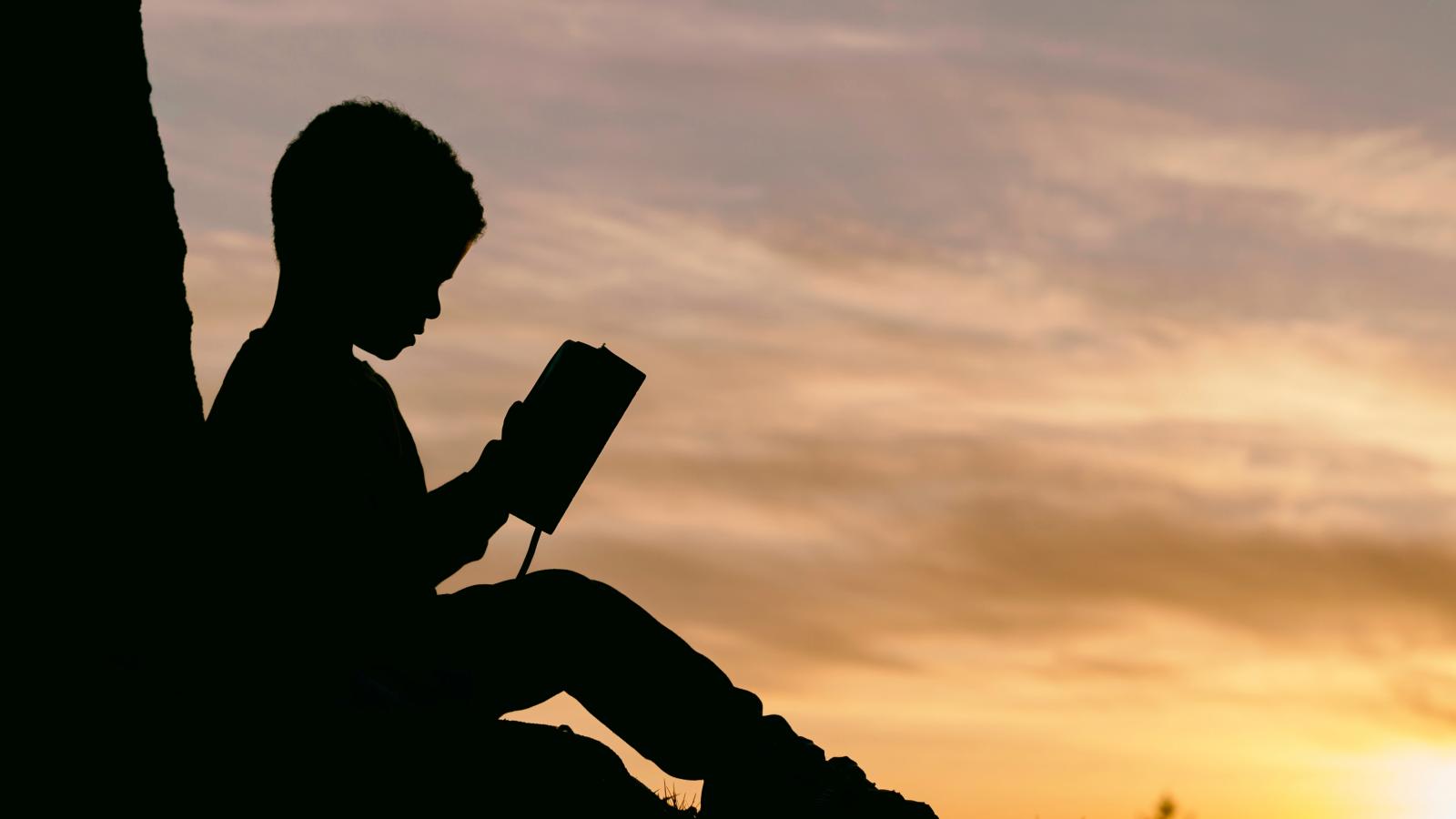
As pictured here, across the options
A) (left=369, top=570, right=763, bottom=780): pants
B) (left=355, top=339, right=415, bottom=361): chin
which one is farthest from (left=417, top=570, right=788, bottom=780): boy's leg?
(left=355, top=339, right=415, bottom=361): chin

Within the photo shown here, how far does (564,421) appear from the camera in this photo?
195 inches

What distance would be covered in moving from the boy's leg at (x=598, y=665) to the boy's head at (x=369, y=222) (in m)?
0.93

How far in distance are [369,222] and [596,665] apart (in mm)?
1631

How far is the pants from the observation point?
198 inches

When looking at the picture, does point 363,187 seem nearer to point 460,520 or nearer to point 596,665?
point 460,520

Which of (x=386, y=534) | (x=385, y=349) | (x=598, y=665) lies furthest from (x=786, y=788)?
(x=385, y=349)

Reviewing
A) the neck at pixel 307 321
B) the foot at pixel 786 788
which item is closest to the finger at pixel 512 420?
the neck at pixel 307 321

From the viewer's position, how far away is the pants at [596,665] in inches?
198

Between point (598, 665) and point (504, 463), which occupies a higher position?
point (504, 463)

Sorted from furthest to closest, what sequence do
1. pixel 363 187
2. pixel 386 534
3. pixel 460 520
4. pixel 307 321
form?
pixel 363 187
pixel 307 321
pixel 460 520
pixel 386 534

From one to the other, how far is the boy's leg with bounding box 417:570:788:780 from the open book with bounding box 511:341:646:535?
28 cm

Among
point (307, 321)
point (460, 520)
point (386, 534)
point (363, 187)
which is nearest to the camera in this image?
point (386, 534)

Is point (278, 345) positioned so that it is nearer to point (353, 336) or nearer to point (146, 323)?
point (353, 336)

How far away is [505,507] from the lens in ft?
16.2
